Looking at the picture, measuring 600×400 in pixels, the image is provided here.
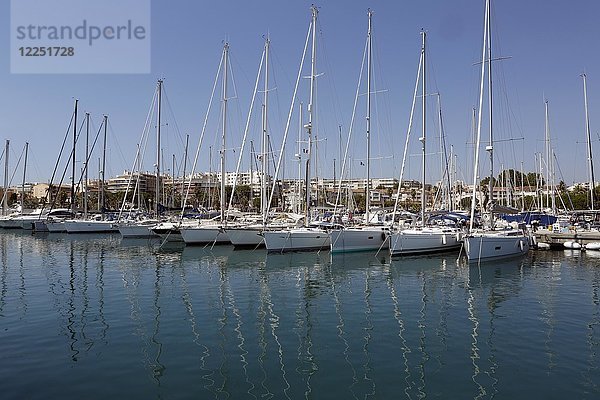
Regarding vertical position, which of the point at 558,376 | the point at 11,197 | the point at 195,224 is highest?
the point at 11,197

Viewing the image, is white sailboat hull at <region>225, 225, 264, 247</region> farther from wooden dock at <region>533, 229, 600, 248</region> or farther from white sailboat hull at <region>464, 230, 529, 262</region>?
wooden dock at <region>533, 229, 600, 248</region>

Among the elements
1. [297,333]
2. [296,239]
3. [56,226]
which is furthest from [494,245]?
[56,226]

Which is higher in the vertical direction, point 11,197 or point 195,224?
point 11,197

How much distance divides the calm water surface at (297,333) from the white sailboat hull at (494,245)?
99.0 inches

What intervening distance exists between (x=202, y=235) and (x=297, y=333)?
28068 millimetres

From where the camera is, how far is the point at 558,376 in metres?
10.3

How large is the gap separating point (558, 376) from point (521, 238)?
25690mm

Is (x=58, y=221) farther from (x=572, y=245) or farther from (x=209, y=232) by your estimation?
(x=572, y=245)

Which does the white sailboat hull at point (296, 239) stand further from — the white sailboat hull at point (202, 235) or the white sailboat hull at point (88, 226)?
the white sailboat hull at point (88, 226)

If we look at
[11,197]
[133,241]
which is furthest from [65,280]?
[11,197]

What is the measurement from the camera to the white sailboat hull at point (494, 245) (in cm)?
2889

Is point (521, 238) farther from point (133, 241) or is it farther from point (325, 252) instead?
point (133, 241)

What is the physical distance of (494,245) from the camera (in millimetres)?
30672

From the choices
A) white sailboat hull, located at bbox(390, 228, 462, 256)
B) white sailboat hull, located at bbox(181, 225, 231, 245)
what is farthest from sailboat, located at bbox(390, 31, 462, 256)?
white sailboat hull, located at bbox(181, 225, 231, 245)
